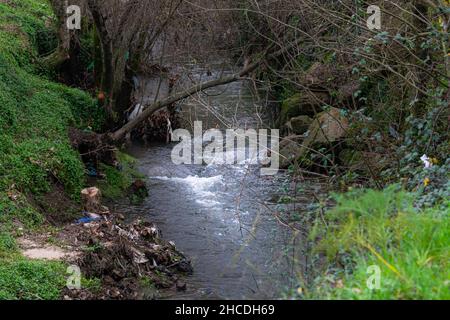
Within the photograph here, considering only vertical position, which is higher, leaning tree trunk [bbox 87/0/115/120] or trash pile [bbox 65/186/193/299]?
leaning tree trunk [bbox 87/0/115/120]

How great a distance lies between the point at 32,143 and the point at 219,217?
146 inches

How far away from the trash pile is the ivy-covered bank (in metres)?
0.53

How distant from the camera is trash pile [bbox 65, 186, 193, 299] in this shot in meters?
8.55

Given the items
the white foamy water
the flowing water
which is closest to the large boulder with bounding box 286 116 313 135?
the flowing water

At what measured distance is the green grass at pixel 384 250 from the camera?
4359mm

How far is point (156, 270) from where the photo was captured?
9.45 meters

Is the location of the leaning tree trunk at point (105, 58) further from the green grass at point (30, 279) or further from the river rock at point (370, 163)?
the river rock at point (370, 163)

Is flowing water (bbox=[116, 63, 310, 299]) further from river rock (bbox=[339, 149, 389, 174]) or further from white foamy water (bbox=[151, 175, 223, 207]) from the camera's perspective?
river rock (bbox=[339, 149, 389, 174])

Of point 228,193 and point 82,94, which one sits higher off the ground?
point 82,94

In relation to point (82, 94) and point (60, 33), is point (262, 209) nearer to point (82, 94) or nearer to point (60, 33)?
point (82, 94)

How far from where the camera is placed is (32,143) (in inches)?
480

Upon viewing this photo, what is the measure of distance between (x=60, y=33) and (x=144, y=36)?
8.41 feet

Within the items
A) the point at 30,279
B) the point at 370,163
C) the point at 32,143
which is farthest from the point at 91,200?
the point at 370,163
